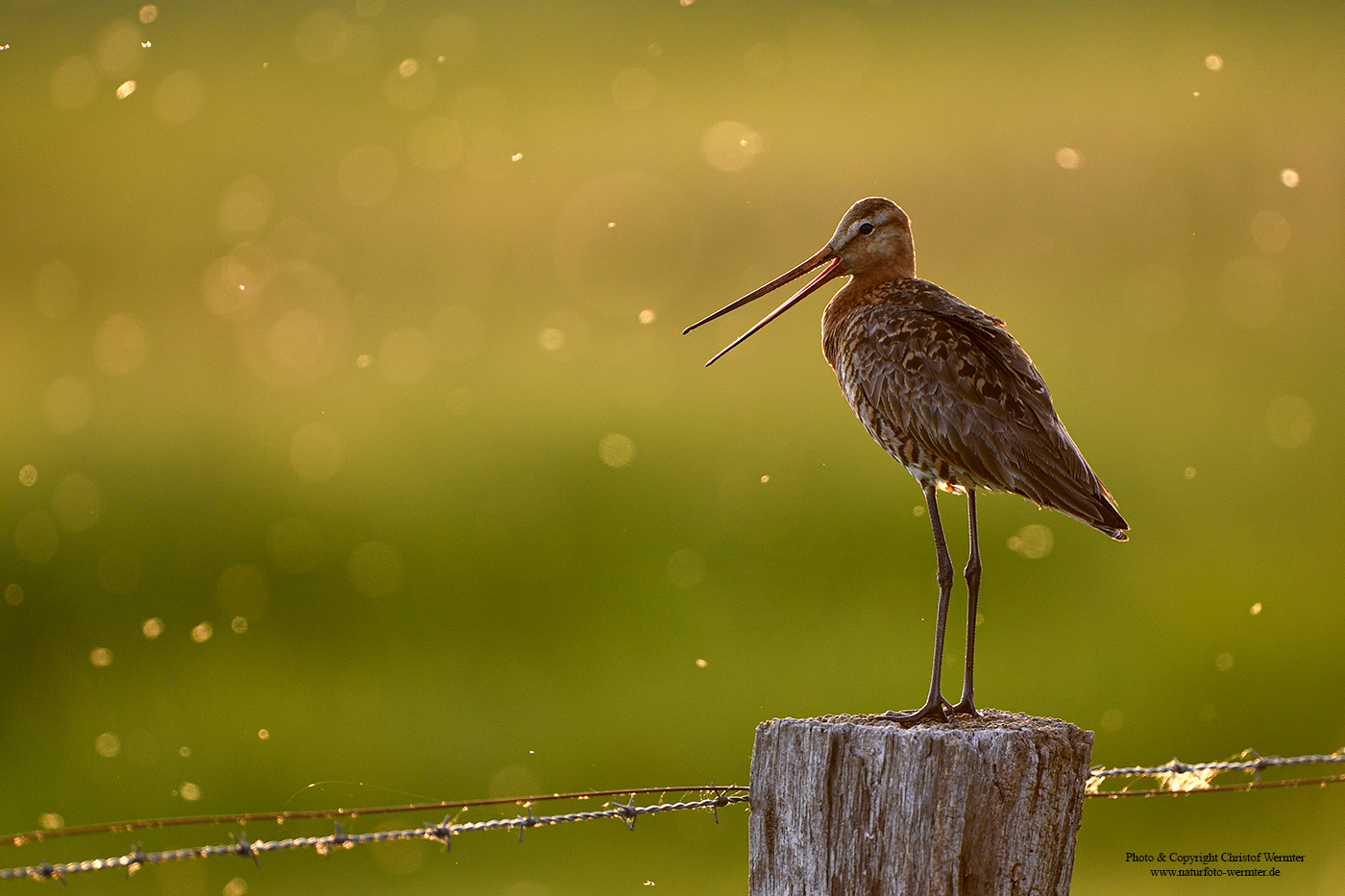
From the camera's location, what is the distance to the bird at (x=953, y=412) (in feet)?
15.3

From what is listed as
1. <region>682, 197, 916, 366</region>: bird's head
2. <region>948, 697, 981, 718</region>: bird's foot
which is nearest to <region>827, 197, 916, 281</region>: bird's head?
<region>682, 197, 916, 366</region>: bird's head

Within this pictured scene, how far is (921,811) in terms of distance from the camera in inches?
132

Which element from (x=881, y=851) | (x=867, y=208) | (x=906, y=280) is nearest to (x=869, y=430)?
(x=906, y=280)

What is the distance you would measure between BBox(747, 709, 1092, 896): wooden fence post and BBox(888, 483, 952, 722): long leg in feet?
2.94

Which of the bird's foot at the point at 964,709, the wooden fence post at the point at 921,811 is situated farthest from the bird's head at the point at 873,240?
the wooden fence post at the point at 921,811

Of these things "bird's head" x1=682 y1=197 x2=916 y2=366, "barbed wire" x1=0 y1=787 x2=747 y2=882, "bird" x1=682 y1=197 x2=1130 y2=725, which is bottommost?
"barbed wire" x1=0 y1=787 x2=747 y2=882

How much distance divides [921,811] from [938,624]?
5.59 feet

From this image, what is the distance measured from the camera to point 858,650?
1178cm

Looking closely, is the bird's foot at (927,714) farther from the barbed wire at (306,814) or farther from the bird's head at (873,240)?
the bird's head at (873,240)

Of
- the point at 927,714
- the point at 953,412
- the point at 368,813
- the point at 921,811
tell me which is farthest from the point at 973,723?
the point at 368,813

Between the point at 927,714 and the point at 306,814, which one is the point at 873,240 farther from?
the point at 306,814

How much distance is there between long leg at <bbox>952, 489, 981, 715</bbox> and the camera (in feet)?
15.5

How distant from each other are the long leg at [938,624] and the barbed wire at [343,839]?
102 centimetres

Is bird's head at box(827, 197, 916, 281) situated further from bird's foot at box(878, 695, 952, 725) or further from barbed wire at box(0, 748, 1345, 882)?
barbed wire at box(0, 748, 1345, 882)
